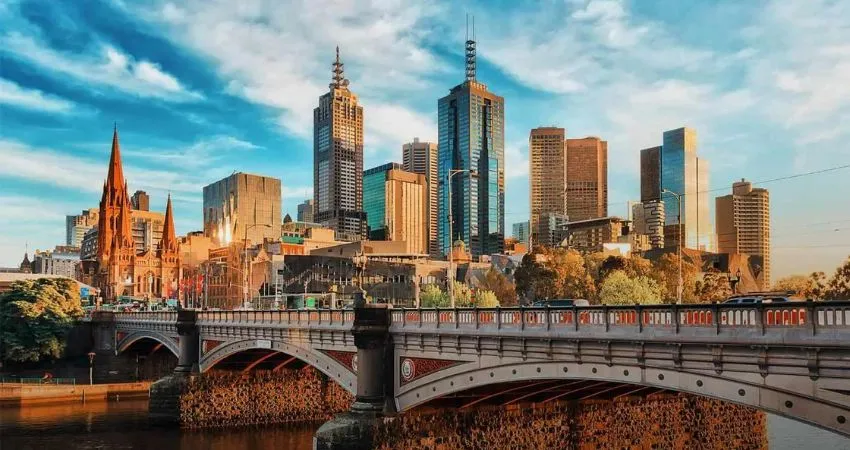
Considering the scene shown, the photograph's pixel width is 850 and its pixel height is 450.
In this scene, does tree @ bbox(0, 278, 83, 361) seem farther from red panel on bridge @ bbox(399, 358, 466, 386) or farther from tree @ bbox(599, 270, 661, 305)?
red panel on bridge @ bbox(399, 358, 466, 386)

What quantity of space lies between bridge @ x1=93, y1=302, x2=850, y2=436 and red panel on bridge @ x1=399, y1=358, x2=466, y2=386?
0.26 feet

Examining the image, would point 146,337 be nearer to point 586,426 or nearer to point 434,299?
point 434,299

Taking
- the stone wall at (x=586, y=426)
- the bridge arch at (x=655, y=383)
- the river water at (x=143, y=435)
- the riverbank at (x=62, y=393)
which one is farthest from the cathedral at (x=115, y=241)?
the bridge arch at (x=655, y=383)

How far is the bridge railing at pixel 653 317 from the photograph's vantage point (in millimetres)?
22188

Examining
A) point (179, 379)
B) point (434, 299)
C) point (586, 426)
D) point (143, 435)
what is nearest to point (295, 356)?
point (143, 435)

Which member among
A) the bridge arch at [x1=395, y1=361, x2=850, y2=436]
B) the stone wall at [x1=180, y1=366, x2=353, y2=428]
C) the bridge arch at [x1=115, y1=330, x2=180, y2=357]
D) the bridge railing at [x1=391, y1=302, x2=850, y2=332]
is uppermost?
the bridge railing at [x1=391, y1=302, x2=850, y2=332]

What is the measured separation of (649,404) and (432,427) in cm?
1524

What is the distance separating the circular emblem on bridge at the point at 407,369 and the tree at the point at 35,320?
66908 mm

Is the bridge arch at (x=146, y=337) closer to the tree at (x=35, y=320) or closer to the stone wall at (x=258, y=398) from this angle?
the tree at (x=35, y=320)

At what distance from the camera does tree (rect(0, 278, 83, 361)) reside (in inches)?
3634

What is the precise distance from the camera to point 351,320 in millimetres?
45781

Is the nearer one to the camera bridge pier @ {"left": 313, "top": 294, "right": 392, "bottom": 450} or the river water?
bridge pier @ {"left": 313, "top": 294, "right": 392, "bottom": 450}

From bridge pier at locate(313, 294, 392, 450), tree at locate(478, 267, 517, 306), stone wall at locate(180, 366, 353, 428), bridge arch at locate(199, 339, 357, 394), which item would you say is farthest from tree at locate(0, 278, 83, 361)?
bridge pier at locate(313, 294, 392, 450)

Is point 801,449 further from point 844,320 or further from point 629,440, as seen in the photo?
point 844,320
